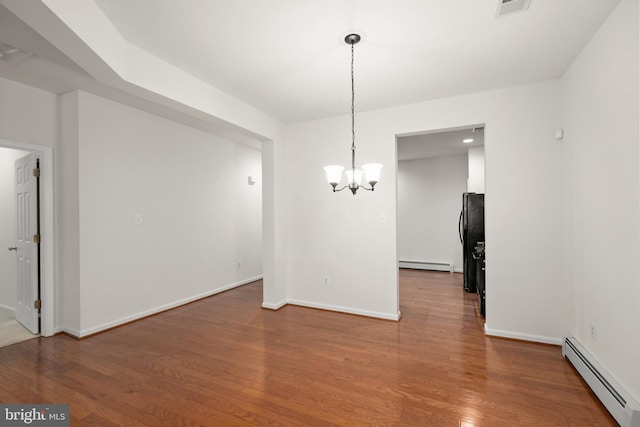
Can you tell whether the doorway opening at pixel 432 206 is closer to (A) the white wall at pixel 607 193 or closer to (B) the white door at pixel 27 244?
(A) the white wall at pixel 607 193

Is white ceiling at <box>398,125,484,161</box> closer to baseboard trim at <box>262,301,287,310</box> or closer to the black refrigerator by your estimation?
the black refrigerator

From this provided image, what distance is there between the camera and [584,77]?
2.46 m

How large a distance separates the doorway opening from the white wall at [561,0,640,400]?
391 centimetres

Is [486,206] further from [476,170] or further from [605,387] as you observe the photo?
[476,170]

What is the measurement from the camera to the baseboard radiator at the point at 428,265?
6.88m

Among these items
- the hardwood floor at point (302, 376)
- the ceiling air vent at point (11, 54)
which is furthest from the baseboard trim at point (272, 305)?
the ceiling air vent at point (11, 54)

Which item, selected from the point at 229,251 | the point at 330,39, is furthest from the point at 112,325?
the point at 330,39

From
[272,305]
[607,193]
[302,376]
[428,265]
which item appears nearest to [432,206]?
[428,265]

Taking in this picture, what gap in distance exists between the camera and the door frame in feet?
10.8

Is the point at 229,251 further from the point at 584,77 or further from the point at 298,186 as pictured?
the point at 584,77

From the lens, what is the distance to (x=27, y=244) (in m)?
3.43

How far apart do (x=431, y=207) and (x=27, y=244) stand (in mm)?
7128

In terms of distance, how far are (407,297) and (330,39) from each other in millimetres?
3881

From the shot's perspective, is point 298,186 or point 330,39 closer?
point 330,39
